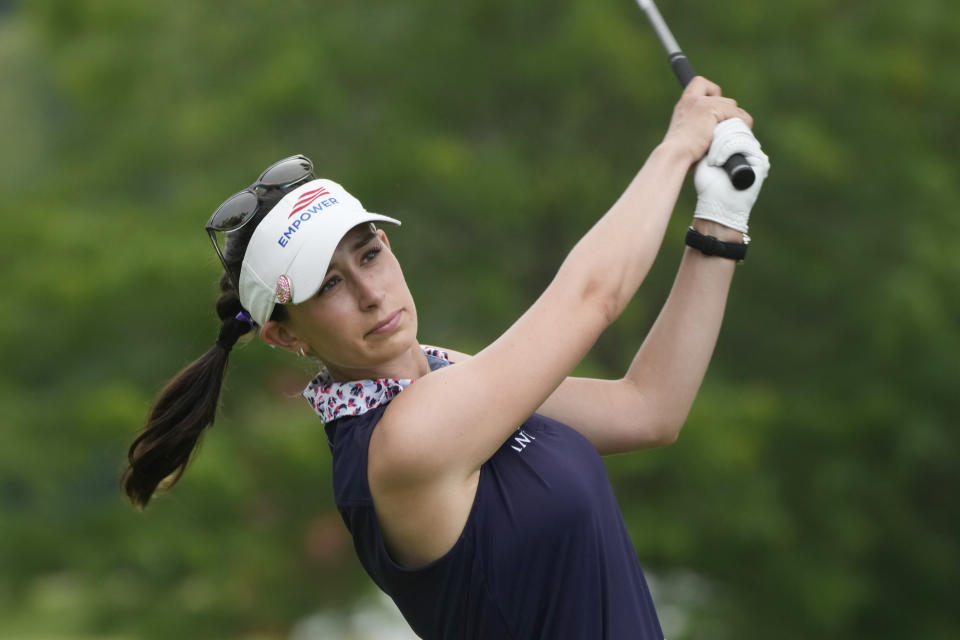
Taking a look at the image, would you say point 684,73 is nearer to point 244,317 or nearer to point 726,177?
point 726,177

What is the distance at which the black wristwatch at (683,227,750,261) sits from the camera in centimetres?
261

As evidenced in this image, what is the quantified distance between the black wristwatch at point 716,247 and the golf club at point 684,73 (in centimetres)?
13

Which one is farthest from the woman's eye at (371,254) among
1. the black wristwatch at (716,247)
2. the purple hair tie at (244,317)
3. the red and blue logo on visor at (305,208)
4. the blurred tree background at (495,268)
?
the blurred tree background at (495,268)

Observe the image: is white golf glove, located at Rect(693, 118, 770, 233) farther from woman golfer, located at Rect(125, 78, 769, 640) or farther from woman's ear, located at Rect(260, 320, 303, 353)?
woman's ear, located at Rect(260, 320, 303, 353)

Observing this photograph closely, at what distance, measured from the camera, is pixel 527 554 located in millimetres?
2129

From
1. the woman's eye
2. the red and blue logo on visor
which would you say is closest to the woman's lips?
the woman's eye

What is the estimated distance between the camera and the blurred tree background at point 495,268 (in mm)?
8680

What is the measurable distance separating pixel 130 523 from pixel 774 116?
545cm

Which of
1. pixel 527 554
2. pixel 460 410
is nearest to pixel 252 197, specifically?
pixel 460 410

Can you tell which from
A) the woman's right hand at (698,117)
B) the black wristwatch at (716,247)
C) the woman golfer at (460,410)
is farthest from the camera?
the black wristwatch at (716,247)

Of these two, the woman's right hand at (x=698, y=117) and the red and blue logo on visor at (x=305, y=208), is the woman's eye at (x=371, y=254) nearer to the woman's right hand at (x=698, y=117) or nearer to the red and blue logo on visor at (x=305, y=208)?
the red and blue logo on visor at (x=305, y=208)

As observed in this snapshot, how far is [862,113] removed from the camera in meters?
9.58

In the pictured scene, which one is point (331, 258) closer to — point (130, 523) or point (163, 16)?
point (130, 523)

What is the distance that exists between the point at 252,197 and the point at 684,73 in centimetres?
99
